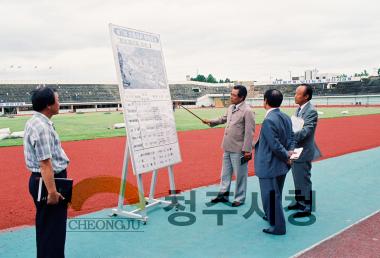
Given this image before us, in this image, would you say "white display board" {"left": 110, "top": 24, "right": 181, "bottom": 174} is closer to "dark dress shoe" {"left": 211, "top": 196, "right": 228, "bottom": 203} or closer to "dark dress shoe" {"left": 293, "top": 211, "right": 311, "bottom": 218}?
"dark dress shoe" {"left": 211, "top": 196, "right": 228, "bottom": 203}

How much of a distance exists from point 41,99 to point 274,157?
278 centimetres

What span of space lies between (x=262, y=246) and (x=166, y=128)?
7.64 ft

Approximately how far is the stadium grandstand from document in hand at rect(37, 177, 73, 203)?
2373 inches

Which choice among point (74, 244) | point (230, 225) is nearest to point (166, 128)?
point (230, 225)

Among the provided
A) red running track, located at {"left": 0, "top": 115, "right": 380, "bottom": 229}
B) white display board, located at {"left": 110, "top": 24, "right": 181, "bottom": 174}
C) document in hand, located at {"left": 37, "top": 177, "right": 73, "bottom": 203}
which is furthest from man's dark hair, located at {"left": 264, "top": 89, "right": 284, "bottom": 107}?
red running track, located at {"left": 0, "top": 115, "right": 380, "bottom": 229}

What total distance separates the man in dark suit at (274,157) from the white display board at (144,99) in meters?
1.51

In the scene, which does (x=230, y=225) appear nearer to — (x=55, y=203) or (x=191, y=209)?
(x=191, y=209)

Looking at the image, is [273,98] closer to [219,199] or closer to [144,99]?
[144,99]

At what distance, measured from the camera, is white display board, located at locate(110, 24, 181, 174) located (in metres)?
5.09

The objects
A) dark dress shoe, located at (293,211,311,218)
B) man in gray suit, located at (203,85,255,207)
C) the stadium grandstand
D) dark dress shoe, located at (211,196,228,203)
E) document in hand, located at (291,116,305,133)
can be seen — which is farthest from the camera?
the stadium grandstand

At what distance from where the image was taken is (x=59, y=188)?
3492 millimetres

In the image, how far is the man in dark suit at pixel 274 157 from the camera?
4.69 metres

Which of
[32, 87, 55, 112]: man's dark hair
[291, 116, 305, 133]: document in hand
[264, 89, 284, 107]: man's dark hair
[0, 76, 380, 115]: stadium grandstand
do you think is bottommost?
[0, 76, 380, 115]: stadium grandstand

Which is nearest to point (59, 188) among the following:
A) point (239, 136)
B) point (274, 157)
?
point (274, 157)
